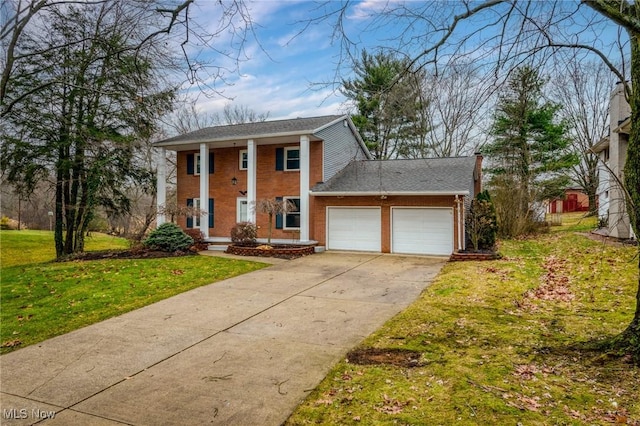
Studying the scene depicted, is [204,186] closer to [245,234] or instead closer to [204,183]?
[204,183]

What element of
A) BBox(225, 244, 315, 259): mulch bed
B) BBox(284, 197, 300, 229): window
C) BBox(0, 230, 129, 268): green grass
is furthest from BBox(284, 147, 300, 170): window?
BBox(0, 230, 129, 268): green grass

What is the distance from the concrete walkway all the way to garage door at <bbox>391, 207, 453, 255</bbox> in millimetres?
6442

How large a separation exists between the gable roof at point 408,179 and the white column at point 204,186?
18.0 ft

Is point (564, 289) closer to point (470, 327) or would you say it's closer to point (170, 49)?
point (470, 327)

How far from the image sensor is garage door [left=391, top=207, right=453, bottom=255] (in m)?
15.0

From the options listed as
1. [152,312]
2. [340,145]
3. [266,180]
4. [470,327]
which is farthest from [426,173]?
[152,312]

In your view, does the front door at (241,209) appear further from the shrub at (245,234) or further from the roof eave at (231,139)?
the roof eave at (231,139)

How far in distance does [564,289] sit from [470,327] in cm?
386

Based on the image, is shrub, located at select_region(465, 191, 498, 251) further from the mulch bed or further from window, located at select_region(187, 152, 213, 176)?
window, located at select_region(187, 152, 213, 176)

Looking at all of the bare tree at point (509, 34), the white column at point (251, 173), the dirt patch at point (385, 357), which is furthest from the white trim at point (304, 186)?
the bare tree at point (509, 34)

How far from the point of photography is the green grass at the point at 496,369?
3.45m

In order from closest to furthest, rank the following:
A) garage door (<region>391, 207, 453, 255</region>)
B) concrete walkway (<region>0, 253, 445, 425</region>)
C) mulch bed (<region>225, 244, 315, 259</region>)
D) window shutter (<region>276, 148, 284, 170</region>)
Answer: concrete walkway (<region>0, 253, 445, 425</region>)
garage door (<region>391, 207, 453, 255</region>)
mulch bed (<region>225, 244, 315, 259</region>)
window shutter (<region>276, 148, 284, 170</region>)

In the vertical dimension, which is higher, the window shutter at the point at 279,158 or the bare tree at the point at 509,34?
the window shutter at the point at 279,158

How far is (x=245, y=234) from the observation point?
54.3 feet
